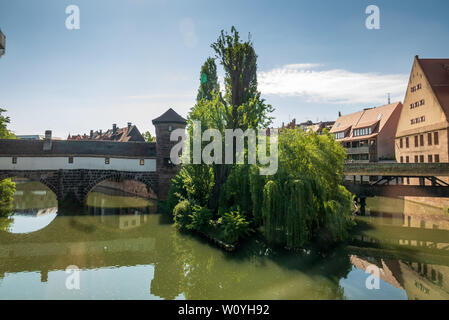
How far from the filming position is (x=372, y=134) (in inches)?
1537

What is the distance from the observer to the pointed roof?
29.9m

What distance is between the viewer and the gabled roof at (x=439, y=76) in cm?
2686

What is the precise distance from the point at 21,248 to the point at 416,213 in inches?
1140

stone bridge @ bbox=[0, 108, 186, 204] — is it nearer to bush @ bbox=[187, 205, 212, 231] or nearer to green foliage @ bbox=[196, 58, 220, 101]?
green foliage @ bbox=[196, 58, 220, 101]

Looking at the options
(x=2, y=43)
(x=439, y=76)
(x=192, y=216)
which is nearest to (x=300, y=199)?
(x=192, y=216)

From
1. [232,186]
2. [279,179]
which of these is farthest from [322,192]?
[232,186]

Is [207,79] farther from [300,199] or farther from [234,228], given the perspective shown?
[300,199]

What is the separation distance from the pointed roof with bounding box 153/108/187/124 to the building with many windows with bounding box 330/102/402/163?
75.1 ft

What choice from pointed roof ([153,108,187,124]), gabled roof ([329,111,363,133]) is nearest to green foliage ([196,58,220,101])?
pointed roof ([153,108,187,124])

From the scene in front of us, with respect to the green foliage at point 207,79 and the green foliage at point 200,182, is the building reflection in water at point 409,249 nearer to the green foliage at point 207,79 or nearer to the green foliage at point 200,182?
the green foliage at point 200,182

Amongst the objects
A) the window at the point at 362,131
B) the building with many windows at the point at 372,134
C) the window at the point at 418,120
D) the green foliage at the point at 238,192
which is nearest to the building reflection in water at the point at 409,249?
the green foliage at the point at 238,192

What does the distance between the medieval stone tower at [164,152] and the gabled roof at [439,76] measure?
2439 cm
